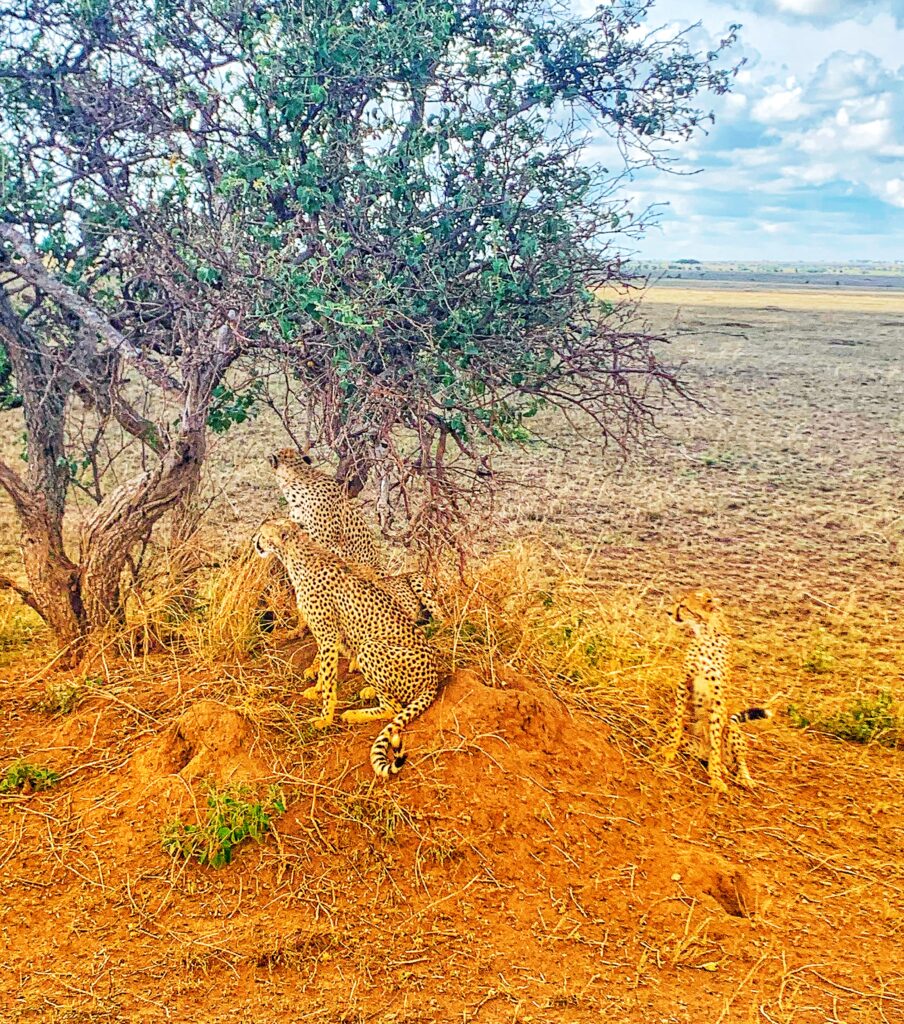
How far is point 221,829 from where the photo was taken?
316 cm

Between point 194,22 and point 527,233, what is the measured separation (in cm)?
176

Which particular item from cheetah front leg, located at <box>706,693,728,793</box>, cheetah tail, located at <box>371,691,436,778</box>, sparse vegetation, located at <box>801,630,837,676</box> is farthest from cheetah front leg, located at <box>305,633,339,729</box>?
sparse vegetation, located at <box>801,630,837,676</box>

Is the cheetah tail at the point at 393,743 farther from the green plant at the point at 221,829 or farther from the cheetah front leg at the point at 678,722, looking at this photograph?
the cheetah front leg at the point at 678,722

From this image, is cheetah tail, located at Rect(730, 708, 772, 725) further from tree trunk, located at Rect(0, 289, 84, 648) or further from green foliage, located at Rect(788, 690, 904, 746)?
tree trunk, located at Rect(0, 289, 84, 648)

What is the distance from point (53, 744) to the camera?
3.83 meters

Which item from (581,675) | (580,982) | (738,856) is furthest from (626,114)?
(580,982)

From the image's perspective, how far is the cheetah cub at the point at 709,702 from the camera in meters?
3.82

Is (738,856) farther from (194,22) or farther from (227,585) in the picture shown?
(194,22)

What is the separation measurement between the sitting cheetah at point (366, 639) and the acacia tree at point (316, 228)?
1.48 ft

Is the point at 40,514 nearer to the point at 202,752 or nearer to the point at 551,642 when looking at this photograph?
the point at 202,752

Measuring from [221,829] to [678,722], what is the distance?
191cm

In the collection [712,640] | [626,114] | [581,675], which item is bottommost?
[581,675]

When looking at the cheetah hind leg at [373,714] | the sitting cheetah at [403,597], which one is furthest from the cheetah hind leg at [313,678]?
the cheetah hind leg at [373,714]

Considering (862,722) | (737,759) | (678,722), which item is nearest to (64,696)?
(678,722)
